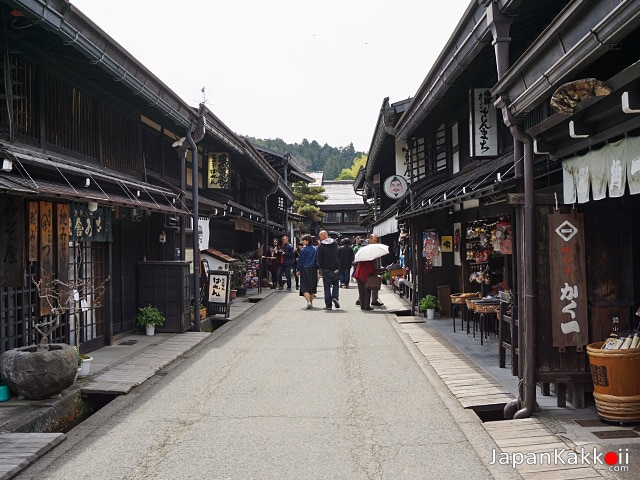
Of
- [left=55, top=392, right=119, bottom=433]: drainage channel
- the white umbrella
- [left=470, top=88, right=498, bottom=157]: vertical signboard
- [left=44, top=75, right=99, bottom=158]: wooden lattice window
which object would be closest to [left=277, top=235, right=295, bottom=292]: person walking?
the white umbrella

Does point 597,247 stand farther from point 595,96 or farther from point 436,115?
point 436,115

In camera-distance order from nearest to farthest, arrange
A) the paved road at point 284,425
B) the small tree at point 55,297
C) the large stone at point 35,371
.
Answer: the paved road at point 284,425 → the large stone at point 35,371 → the small tree at point 55,297

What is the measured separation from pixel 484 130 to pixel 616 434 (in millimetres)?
7097

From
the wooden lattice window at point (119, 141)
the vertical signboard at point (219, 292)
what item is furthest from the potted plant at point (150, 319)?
the wooden lattice window at point (119, 141)

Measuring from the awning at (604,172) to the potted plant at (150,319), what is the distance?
9.83 metres

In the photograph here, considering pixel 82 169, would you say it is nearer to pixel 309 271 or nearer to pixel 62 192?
pixel 62 192

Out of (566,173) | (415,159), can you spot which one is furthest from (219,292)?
(566,173)

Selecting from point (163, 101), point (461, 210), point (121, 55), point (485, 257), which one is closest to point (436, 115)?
point (461, 210)

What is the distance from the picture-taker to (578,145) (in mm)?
6582

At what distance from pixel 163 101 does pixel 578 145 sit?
8.59m

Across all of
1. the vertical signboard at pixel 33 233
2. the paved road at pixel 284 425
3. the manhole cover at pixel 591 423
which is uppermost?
the vertical signboard at pixel 33 233

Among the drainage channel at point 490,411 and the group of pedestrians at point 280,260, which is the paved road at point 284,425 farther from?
the group of pedestrians at point 280,260

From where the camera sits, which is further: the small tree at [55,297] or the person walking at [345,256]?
the person walking at [345,256]

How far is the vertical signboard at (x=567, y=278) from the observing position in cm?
702
